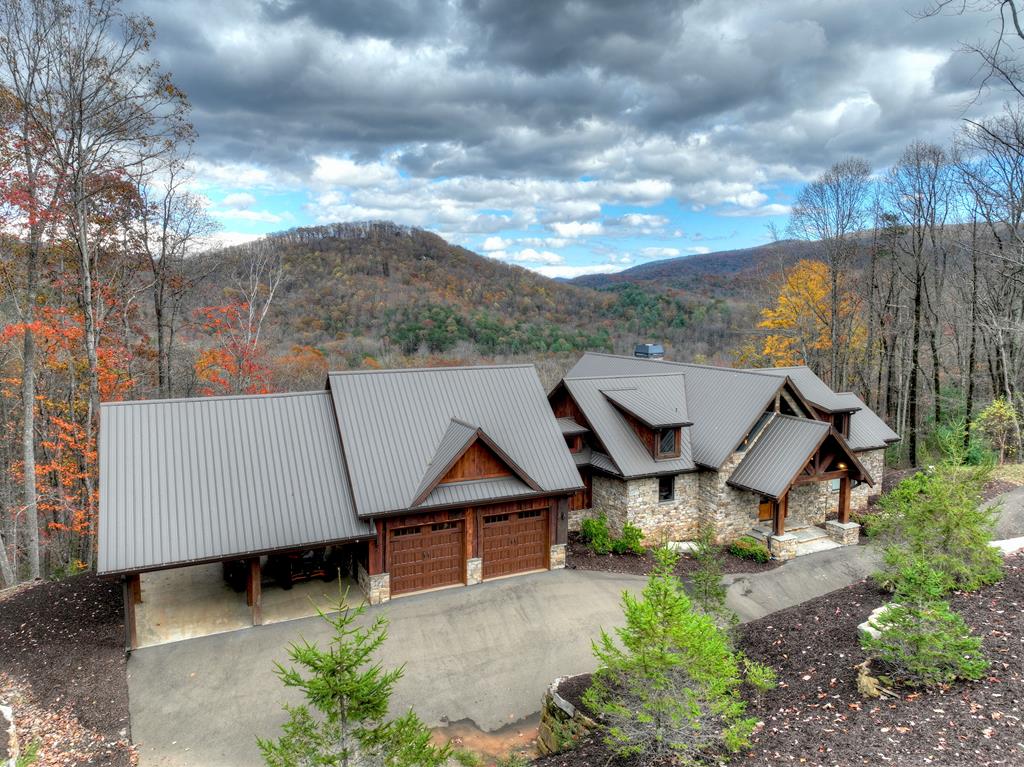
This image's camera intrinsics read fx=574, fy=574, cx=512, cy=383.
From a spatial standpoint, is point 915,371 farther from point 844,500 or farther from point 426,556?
point 426,556

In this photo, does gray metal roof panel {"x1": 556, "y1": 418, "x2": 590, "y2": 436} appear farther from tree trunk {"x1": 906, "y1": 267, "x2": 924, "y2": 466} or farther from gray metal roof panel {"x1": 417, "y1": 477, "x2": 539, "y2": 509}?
tree trunk {"x1": 906, "y1": 267, "x2": 924, "y2": 466}

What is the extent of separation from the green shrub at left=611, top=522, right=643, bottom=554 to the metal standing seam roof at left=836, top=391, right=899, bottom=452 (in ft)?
31.1

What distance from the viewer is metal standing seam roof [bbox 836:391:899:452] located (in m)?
20.8

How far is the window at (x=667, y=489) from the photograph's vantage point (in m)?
17.6

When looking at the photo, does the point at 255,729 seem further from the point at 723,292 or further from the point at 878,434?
the point at 723,292

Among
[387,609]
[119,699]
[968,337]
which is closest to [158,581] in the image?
[119,699]

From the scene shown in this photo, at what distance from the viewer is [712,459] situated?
17297 millimetres

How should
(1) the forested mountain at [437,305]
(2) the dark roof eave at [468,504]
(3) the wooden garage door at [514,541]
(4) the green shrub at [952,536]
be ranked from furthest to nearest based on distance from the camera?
(1) the forested mountain at [437,305], (3) the wooden garage door at [514,541], (2) the dark roof eave at [468,504], (4) the green shrub at [952,536]

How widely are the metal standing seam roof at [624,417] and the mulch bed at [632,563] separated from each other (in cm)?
239

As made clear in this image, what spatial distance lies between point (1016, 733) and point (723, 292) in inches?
2820

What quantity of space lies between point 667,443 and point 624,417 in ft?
5.27

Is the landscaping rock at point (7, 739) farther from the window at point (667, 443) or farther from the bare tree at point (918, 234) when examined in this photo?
the bare tree at point (918, 234)

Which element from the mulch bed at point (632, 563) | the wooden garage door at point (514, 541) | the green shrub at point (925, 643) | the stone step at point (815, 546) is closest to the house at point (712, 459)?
the stone step at point (815, 546)

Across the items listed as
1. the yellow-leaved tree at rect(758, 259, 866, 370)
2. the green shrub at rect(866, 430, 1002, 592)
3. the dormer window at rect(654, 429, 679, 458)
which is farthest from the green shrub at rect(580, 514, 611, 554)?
the yellow-leaved tree at rect(758, 259, 866, 370)
